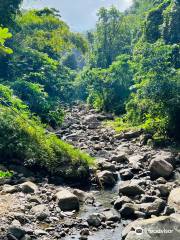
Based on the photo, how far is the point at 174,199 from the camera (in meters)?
13.0

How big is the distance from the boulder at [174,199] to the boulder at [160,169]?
110 inches

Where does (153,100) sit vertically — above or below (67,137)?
above

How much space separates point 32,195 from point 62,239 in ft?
10.9

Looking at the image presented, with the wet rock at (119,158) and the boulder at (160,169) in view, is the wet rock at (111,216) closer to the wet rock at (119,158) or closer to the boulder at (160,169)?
the boulder at (160,169)

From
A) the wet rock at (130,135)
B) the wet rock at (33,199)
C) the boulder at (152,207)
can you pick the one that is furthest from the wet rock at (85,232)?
the wet rock at (130,135)

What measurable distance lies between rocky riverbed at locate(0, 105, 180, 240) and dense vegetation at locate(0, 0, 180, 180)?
138 centimetres

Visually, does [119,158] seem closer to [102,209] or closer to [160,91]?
[160,91]

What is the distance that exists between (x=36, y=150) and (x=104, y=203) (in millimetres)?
4328

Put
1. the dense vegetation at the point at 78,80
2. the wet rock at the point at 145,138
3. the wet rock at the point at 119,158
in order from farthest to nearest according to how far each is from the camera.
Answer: the wet rock at the point at 145,138 < the wet rock at the point at 119,158 < the dense vegetation at the point at 78,80

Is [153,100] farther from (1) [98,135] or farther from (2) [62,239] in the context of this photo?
(2) [62,239]

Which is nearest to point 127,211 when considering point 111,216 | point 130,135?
point 111,216

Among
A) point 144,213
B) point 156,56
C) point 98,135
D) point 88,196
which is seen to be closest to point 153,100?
point 156,56

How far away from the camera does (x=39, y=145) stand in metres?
17.1

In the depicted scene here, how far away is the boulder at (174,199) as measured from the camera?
12.7m
